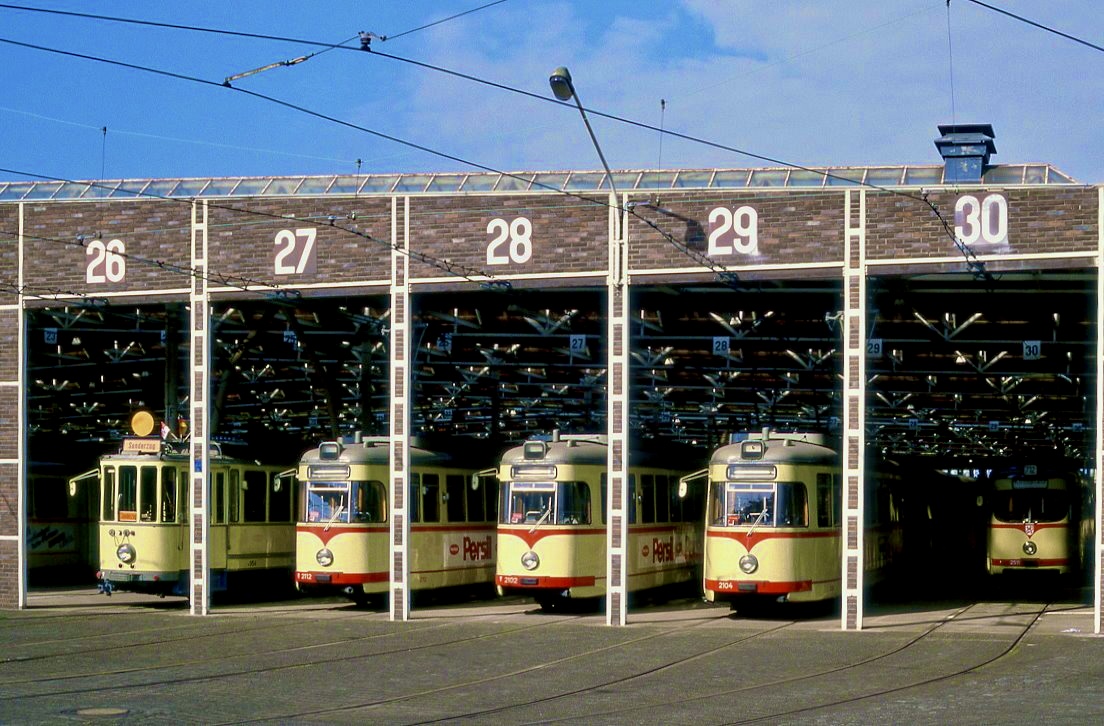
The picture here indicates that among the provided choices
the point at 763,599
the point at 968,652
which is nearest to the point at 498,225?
the point at 763,599

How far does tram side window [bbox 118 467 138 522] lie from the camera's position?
84.4ft

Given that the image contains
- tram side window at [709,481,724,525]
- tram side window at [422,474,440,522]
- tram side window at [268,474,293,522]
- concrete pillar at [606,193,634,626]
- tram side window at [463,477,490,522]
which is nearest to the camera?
concrete pillar at [606,193,634,626]

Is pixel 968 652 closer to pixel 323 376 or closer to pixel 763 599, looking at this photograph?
pixel 763 599

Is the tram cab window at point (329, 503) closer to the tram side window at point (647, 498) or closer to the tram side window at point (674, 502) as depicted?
the tram side window at point (647, 498)

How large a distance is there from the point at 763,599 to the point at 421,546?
557cm

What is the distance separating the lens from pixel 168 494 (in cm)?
2578

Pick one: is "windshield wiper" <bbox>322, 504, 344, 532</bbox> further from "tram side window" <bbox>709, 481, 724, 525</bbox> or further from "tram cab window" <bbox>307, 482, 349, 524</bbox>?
"tram side window" <bbox>709, 481, 724, 525</bbox>

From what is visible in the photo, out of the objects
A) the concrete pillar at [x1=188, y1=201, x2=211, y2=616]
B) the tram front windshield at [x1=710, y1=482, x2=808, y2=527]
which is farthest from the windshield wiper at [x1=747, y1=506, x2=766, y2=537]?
the concrete pillar at [x1=188, y1=201, x2=211, y2=616]

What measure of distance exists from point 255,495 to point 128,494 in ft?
7.02

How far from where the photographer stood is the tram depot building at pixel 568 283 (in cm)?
2119

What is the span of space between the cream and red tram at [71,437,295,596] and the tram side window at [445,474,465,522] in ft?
9.46

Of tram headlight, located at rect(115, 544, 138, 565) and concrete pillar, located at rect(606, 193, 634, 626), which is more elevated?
concrete pillar, located at rect(606, 193, 634, 626)

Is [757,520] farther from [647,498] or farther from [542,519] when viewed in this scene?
[542,519]

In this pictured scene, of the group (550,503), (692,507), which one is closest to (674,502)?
(692,507)
